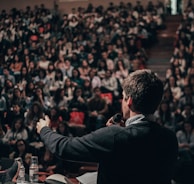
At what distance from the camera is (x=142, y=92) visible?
1.50 metres

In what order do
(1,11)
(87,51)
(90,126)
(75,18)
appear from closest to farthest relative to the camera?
(90,126) < (87,51) < (75,18) < (1,11)

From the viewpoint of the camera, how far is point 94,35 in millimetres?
11555

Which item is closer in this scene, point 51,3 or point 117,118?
point 117,118

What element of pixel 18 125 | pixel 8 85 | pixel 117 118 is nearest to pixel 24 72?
pixel 8 85

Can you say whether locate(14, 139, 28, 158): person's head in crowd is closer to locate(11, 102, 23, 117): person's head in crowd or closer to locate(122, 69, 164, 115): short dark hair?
locate(11, 102, 23, 117): person's head in crowd

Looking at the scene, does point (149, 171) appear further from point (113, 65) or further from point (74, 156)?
point (113, 65)

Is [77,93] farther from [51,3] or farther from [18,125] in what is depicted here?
[51,3]

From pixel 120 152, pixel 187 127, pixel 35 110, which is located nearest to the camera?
pixel 120 152

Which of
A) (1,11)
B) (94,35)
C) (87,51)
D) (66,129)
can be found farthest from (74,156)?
(1,11)

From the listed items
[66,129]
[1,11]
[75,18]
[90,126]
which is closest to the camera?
[66,129]

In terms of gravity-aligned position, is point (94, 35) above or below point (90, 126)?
above

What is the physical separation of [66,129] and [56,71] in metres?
2.96

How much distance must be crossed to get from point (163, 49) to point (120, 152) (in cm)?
1078

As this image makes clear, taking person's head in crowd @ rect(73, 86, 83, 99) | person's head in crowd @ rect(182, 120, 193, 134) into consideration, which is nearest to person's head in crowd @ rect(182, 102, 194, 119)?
person's head in crowd @ rect(182, 120, 193, 134)
